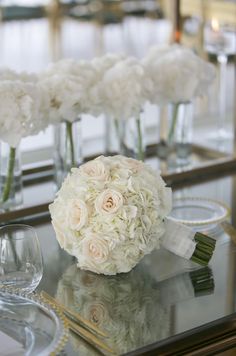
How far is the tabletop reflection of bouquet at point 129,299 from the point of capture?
1.09 meters

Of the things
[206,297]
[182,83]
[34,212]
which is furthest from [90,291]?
[182,83]

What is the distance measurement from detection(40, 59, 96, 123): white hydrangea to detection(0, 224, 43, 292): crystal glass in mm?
385

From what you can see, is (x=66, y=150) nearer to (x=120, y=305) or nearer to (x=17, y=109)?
(x=17, y=109)

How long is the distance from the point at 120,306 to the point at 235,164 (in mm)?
758

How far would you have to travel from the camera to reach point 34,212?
1.54m

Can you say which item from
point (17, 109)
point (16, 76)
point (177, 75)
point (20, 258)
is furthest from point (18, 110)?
point (177, 75)

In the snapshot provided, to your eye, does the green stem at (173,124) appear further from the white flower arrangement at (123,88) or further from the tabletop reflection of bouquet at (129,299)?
the tabletop reflection of bouquet at (129,299)

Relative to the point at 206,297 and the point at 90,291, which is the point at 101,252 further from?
the point at 206,297

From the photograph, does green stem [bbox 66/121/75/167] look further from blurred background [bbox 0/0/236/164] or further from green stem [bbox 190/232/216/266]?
blurred background [bbox 0/0/236/164]

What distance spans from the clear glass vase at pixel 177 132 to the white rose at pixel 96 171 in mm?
586

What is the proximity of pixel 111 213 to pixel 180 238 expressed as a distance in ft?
0.56

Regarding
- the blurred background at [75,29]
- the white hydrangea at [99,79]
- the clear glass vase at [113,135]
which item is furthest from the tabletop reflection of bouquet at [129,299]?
the blurred background at [75,29]

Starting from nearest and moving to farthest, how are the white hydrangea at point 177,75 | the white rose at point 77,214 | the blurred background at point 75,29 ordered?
1. the white rose at point 77,214
2. the white hydrangea at point 177,75
3. the blurred background at point 75,29

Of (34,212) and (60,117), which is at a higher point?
(60,117)
